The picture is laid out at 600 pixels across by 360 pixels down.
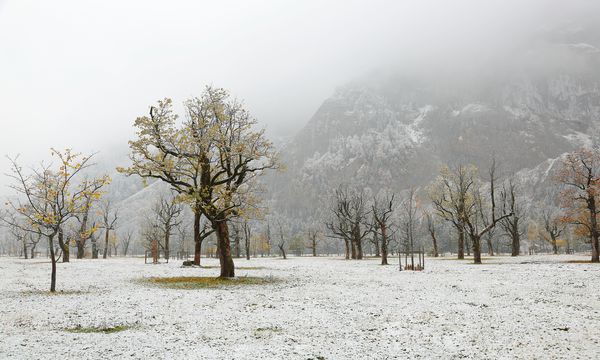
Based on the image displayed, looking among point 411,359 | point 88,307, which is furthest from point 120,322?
point 411,359

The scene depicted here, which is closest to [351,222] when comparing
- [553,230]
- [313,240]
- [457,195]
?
[457,195]

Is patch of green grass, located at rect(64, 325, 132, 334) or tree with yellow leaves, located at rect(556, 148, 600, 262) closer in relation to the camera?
patch of green grass, located at rect(64, 325, 132, 334)

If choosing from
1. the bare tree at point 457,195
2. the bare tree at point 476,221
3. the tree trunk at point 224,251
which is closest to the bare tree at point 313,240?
the bare tree at point 457,195

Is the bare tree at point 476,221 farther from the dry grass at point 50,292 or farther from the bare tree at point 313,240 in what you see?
the bare tree at point 313,240

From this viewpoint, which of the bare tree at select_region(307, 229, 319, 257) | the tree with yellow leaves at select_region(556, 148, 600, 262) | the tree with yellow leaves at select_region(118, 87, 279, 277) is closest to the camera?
the tree with yellow leaves at select_region(118, 87, 279, 277)

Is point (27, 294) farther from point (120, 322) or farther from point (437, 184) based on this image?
point (437, 184)

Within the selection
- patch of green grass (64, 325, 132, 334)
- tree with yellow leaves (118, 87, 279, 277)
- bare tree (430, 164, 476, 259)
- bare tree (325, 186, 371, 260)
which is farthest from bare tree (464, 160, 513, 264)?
patch of green grass (64, 325, 132, 334)

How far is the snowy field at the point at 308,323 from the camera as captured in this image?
1222cm

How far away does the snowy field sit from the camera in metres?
12.2

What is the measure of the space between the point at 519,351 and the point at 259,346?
26.5 ft

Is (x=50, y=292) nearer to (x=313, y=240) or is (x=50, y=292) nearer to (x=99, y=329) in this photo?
(x=99, y=329)

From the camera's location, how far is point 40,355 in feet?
37.6

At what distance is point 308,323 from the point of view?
52.3ft

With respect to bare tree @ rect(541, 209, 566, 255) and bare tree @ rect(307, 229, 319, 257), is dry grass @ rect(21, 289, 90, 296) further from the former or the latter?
bare tree @ rect(307, 229, 319, 257)
